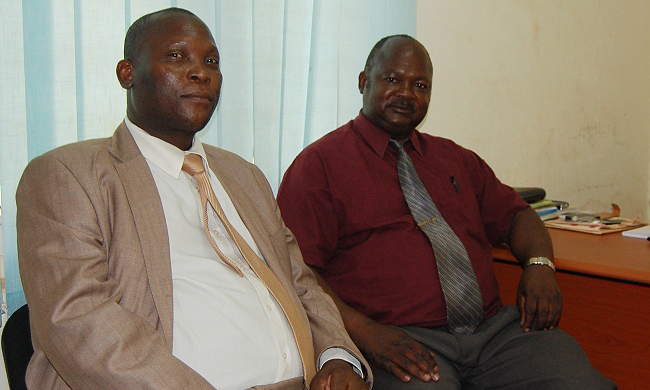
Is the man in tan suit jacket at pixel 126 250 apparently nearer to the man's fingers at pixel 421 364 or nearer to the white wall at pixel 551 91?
the man's fingers at pixel 421 364

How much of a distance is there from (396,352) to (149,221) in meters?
0.70

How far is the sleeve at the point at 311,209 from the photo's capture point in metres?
1.76

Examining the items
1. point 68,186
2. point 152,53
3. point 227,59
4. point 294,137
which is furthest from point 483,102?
point 68,186

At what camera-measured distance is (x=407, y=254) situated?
181cm

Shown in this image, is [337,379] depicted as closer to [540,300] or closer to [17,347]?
[17,347]

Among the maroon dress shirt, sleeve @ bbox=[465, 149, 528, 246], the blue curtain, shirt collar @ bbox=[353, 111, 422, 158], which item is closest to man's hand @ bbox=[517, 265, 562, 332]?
the maroon dress shirt

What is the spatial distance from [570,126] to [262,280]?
2.87m

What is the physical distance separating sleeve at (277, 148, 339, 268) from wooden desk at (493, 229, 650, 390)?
747mm

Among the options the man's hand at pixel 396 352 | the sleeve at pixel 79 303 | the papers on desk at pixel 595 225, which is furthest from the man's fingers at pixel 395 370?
the papers on desk at pixel 595 225

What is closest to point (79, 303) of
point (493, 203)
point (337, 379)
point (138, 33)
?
point (337, 379)

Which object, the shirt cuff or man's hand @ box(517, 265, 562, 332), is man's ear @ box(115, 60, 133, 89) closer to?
the shirt cuff

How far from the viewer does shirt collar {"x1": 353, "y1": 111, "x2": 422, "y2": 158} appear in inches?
77.7

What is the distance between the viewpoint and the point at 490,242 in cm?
225

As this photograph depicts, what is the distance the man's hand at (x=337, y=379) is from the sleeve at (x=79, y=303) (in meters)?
0.28
